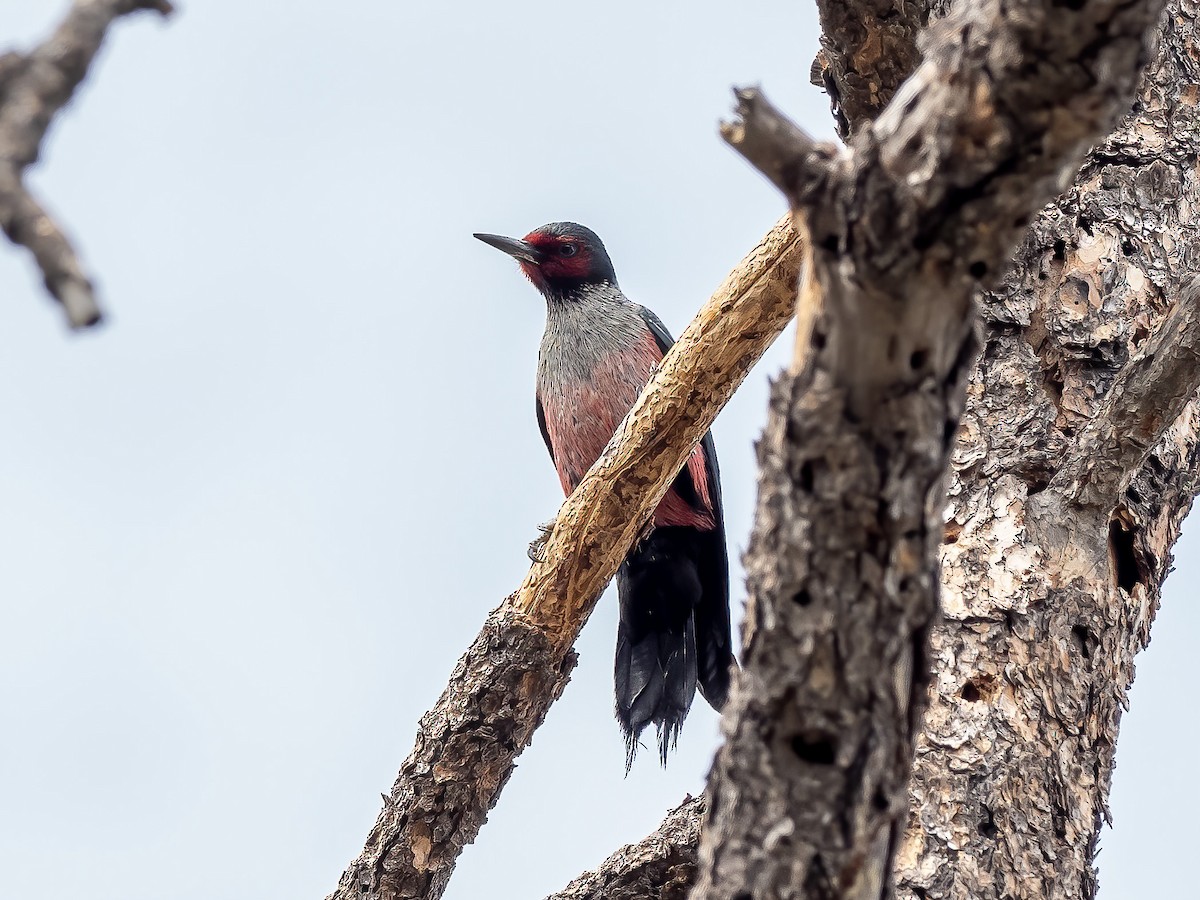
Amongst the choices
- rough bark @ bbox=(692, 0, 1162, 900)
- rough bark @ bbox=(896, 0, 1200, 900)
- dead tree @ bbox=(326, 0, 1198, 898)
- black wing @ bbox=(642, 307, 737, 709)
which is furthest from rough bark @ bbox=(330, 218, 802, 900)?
rough bark @ bbox=(692, 0, 1162, 900)

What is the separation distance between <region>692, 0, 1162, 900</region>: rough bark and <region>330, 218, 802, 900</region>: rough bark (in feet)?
7.55

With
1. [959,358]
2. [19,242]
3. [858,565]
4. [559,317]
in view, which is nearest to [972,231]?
[959,358]

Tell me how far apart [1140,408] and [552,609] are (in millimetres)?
1873

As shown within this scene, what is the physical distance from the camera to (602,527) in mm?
4293

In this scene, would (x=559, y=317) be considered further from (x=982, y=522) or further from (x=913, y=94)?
(x=913, y=94)

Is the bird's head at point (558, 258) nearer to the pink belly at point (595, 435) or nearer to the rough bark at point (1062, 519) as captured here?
the pink belly at point (595, 435)

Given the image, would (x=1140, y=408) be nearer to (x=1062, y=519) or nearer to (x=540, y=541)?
(x=1062, y=519)

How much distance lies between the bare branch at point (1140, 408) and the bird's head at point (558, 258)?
4.13 m

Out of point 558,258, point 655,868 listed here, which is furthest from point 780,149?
point 558,258

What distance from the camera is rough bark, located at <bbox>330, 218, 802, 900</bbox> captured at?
398cm

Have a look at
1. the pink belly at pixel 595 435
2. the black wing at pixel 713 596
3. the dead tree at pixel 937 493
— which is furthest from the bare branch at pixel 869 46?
the pink belly at pixel 595 435

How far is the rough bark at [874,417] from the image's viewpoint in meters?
1.60

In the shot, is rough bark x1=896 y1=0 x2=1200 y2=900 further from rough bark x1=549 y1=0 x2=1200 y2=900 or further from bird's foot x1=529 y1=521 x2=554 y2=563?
bird's foot x1=529 y1=521 x2=554 y2=563

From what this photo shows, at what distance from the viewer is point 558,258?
7430 millimetres
